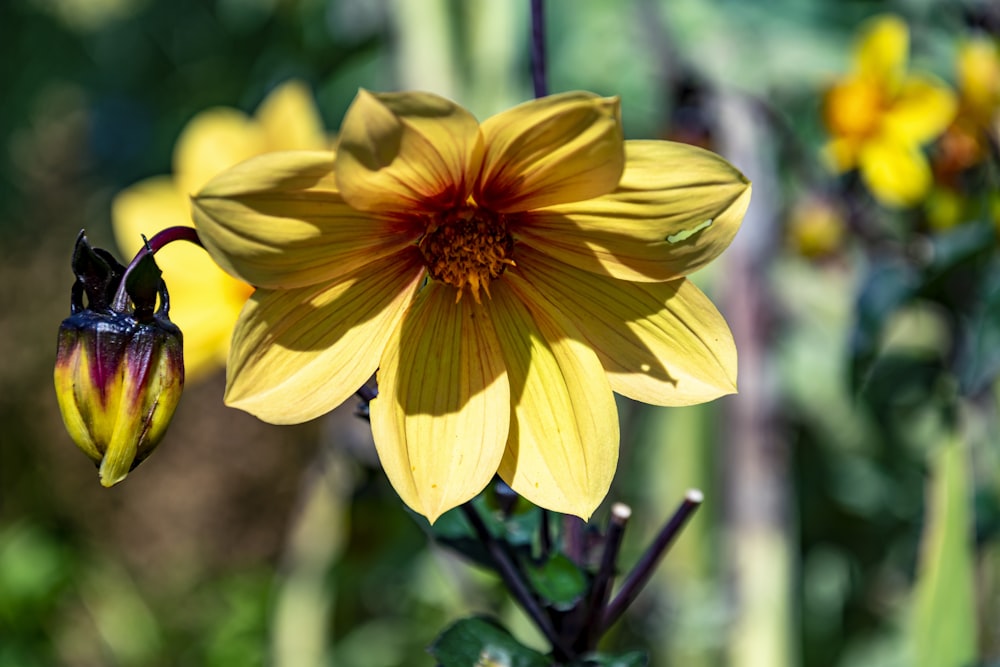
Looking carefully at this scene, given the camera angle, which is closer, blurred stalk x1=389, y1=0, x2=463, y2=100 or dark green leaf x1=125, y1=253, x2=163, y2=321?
dark green leaf x1=125, y1=253, x2=163, y2=321

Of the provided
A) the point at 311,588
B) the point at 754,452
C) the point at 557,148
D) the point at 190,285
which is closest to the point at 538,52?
the point at 557,148

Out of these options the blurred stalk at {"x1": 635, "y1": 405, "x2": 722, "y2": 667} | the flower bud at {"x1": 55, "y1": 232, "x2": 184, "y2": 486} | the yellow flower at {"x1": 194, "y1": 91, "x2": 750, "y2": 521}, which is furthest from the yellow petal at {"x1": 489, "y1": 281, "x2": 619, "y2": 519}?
Answer: the blurred stalk at {"x1": 635, "y1": 405, "x2": 722, "y2": 667}

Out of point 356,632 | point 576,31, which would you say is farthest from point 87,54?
point 356,632

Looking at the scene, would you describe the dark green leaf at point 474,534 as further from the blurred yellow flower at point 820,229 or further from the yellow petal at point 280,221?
the blurred yellow flower at point 820,229

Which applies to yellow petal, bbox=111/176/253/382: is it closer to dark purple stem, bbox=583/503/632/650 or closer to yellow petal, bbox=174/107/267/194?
yellow petal, bbox=174/107/267/194

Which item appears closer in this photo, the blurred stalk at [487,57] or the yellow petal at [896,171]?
the yellow petal at [896,171]

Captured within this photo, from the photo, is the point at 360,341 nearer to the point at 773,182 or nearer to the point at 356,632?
the point at 773,182

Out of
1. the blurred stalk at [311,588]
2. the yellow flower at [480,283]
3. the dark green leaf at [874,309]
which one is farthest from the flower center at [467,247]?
the blurred stalk at [311,588]
